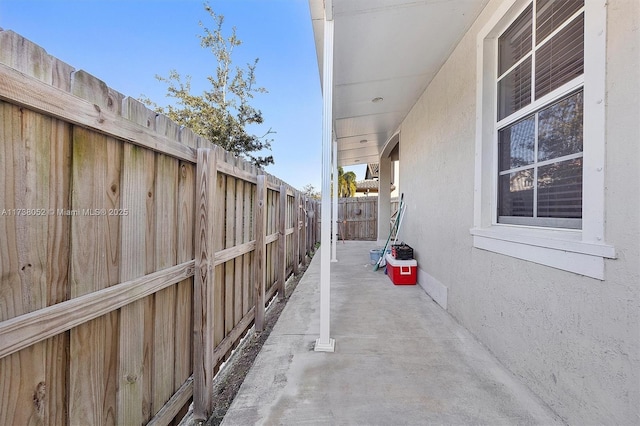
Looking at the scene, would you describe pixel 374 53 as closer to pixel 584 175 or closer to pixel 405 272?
pixel 584 175

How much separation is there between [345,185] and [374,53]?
22.8 m

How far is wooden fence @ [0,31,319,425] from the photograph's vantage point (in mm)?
809

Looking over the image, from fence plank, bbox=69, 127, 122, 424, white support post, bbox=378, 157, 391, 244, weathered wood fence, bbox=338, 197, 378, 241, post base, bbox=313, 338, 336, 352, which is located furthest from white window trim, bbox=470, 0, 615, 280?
weathered wood fence, bbox=338, 197, 378, 241

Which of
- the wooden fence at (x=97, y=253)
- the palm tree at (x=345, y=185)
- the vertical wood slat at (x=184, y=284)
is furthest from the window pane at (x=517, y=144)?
the palm tree at (x=345, y=185)

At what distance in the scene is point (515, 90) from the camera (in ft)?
7.81

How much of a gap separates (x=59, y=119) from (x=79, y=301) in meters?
0.60

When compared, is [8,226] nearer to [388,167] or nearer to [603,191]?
[603,191]

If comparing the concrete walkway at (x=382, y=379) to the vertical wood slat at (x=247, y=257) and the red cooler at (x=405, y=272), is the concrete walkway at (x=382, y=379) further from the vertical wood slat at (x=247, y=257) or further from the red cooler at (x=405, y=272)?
the red cooler at (x=405, y=272)

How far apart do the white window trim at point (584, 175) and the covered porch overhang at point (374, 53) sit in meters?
0.48

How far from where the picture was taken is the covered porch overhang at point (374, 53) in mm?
2480

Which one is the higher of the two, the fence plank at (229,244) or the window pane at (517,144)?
the window pane at (517,144)

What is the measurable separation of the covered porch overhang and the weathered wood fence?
7327 mm

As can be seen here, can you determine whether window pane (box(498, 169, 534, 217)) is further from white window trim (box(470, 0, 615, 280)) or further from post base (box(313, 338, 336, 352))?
post base (box(313, 338, 336, 352))

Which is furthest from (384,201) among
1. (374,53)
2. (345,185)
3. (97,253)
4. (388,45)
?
(345,185)
